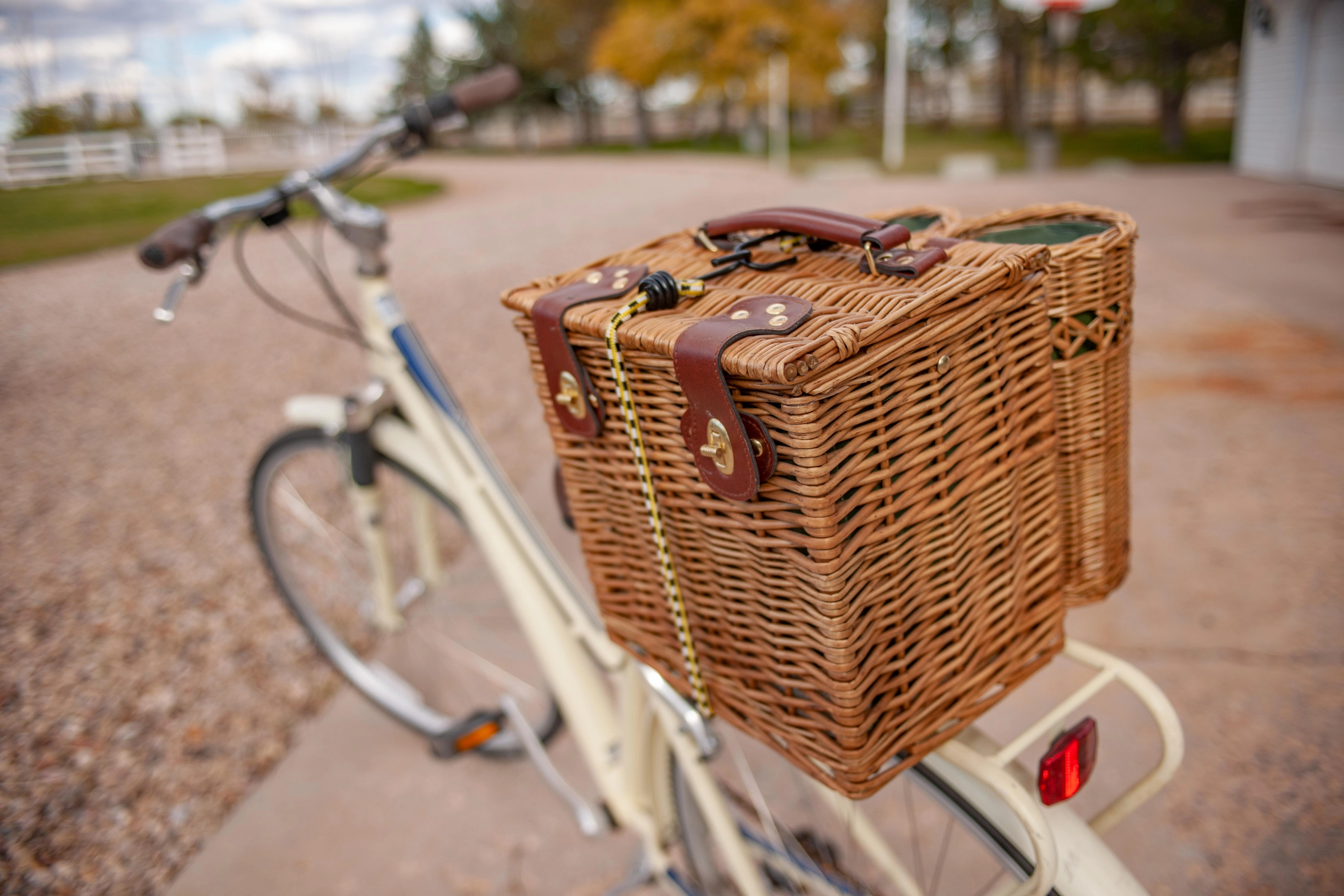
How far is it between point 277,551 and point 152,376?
12.2ft

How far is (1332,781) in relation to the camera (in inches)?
69.9

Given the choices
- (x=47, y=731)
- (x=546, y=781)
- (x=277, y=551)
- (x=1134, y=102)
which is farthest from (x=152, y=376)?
(x=1134, y=102)

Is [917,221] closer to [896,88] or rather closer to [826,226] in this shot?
[826,226]

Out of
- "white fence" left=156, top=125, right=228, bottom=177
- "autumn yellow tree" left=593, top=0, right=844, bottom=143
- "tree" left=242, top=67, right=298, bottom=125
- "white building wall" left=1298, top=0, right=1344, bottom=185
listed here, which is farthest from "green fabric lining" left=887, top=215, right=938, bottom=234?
"tree" left=242, top=67, right=298, bottom=125

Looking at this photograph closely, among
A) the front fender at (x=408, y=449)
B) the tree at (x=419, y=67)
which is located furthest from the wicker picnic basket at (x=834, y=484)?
the tree at (x=419, y=67)

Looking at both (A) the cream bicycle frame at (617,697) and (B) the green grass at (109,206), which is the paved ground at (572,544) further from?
(B) the green grass at (109,206)

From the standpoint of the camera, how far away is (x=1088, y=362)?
3.22 feet

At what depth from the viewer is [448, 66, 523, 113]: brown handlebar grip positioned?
1.61m

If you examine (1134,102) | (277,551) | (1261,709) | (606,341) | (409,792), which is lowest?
(409,792)

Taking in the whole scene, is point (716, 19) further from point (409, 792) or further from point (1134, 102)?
point (409, 792)

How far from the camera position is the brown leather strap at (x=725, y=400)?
72 centimetres

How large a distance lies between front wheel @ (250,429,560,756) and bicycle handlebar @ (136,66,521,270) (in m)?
0.48

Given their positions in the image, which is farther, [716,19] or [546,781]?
[716,19]

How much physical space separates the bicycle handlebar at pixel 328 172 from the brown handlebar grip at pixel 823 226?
776mm
